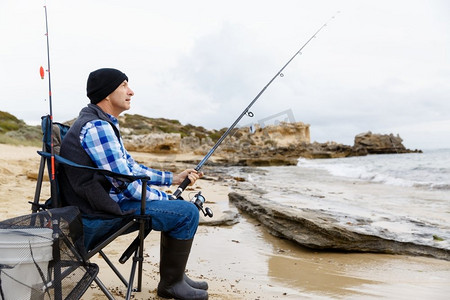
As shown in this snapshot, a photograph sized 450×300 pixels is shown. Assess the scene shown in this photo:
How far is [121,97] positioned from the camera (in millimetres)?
2479

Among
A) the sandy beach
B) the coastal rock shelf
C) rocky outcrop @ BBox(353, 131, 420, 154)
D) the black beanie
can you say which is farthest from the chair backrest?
rocky outcrop @ BBox(353, 131, 420, 154)

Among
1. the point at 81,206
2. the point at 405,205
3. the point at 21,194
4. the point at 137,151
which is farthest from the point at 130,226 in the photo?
the point at 137,151

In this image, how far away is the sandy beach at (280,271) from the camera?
2938 mm

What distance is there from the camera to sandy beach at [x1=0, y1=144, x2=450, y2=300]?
294 centimetres

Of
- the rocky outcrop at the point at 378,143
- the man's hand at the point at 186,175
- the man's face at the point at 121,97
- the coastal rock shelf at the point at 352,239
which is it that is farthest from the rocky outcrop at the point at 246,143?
the man's face at the point at 121,97

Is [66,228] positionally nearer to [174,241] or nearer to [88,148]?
[88,148]

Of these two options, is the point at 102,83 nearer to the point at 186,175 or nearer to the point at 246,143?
the point at 186,175

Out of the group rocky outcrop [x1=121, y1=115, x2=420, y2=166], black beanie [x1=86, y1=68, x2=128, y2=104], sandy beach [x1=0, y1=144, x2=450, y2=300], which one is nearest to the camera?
black beanie [x1=86, y1=68, x2=128, y2=104]

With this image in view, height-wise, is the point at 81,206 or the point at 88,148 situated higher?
the point at 88,148

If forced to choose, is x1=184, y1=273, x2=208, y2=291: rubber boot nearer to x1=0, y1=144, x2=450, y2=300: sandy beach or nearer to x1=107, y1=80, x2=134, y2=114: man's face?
x1=0, y1=144, x2=450, y2=300: sandy beach

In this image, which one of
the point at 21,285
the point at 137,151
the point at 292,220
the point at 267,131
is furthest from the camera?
the point at 267,131

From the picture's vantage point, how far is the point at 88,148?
221cm

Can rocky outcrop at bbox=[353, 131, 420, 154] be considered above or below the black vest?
above

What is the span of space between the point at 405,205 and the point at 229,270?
564cm
